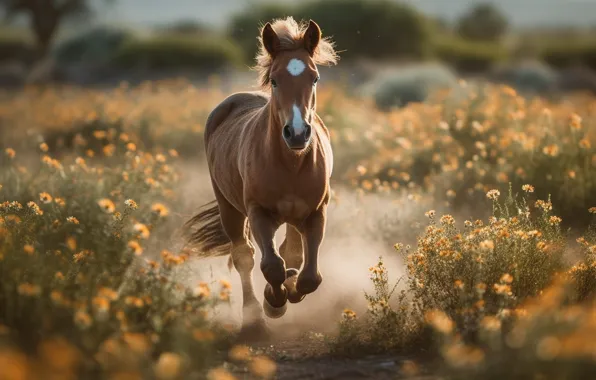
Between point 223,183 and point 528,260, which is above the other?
point 223,183

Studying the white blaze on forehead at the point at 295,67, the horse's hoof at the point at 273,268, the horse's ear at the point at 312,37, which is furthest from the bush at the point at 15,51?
the white blaze on forehead at the point at 295,67

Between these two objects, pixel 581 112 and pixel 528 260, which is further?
pixel 581 112

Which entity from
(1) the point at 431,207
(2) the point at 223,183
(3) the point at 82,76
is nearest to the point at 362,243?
(1) the point at 431,207

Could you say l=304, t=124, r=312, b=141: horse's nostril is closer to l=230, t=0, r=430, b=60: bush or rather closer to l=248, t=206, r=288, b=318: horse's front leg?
l=248, t=206, r=288, b=318: horse's front leg

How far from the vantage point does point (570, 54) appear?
31219 mm

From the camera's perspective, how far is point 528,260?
604cm

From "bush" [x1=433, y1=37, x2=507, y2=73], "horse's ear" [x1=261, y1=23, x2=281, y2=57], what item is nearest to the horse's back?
"horse's ear" [x1=261, y1=23, x2=281, y2=57]

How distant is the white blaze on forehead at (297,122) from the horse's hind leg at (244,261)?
1.92 m

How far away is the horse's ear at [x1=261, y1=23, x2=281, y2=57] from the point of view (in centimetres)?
601

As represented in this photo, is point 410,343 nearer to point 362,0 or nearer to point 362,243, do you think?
point 362,243

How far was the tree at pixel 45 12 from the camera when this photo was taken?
124 ft

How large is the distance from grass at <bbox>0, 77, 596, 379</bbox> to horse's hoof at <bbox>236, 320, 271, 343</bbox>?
397 mm

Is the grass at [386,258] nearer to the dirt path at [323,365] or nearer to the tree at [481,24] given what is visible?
the dirt path at [323,365]

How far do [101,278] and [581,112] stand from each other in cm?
841
